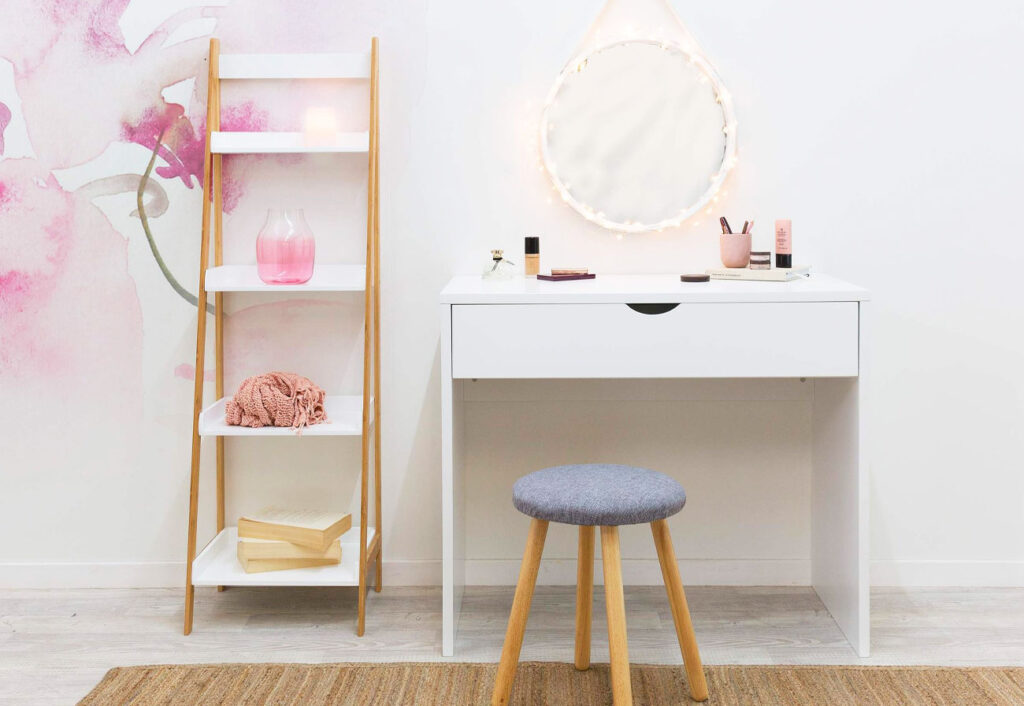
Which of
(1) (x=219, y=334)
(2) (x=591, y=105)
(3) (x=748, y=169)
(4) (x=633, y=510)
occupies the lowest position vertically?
(4) (x=633, y=510)

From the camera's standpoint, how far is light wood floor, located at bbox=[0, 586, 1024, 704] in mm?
2160

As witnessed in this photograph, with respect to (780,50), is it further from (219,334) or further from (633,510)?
(219,334)

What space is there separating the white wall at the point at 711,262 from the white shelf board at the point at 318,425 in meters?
0.11

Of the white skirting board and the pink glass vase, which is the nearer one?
the pink glass vase

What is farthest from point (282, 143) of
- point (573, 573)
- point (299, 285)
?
point (573, 573)

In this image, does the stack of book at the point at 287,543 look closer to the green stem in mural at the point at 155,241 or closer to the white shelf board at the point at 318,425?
the white shelf board at the point at 318,425

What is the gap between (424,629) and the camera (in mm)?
2328

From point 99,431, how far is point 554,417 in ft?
3.88

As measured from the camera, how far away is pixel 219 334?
2.51m

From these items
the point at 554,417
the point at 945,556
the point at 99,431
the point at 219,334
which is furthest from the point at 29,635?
the point at 945,556

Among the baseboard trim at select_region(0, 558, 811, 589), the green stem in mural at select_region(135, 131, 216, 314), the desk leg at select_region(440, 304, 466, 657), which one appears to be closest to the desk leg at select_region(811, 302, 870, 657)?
the baseboard trim at select_region(0, 558, 811, 589)

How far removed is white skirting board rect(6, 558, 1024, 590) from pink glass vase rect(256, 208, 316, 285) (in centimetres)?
81

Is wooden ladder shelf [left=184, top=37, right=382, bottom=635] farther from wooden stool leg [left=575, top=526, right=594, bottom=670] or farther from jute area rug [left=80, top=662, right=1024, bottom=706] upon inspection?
wooden stool leg [left=575, top=526, right=594, bottom=670]

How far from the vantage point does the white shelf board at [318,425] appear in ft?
7.46
